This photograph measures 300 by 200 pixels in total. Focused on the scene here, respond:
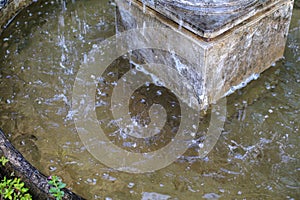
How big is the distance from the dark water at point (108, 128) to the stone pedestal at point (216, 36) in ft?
0.62

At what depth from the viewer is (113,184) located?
3.44m

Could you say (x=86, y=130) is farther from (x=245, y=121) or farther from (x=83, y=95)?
(x=245, y=121)

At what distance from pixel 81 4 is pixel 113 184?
95.2 inches

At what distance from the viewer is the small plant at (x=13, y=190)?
2893 millimetres

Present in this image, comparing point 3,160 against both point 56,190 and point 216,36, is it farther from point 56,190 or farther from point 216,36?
point 216,36

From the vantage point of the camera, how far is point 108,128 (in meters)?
3.85

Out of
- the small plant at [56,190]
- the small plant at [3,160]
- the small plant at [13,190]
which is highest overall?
the small plant at [3,160]

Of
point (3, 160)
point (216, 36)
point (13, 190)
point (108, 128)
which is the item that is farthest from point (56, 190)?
point (216, 36)

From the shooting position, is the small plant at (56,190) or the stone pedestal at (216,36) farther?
the stone pedestal at (216,36)

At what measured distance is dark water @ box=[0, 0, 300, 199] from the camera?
3.42 meters

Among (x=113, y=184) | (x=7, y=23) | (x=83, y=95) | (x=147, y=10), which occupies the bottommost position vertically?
(x=113, y=184)

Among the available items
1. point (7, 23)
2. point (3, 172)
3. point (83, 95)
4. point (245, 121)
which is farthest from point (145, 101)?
point (7, 23)

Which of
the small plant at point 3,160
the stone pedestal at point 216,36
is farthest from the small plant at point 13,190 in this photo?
the stone pedestal at point 216,36

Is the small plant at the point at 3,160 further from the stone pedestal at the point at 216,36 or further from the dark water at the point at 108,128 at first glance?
the stone pedestal at the point at 216,36
